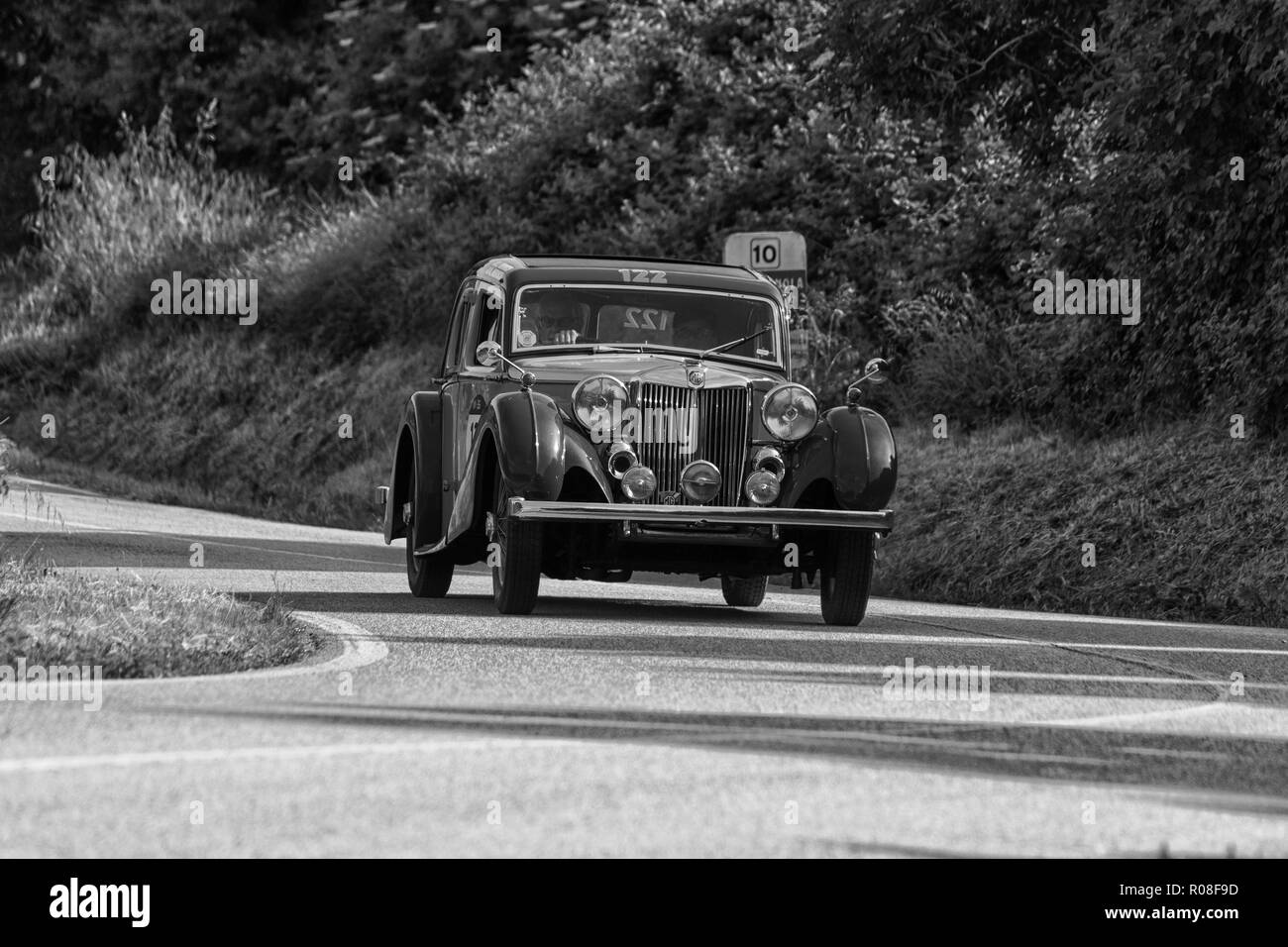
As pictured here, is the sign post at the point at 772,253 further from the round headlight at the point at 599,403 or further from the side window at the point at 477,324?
the round headlight at the point at 599,403

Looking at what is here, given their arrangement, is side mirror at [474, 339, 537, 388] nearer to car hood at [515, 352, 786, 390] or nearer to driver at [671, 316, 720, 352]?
car hood at [515, 352, 786, 390]

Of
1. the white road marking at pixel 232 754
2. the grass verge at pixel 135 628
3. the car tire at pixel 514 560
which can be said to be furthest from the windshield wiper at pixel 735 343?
the white road marking at pixel 232 754

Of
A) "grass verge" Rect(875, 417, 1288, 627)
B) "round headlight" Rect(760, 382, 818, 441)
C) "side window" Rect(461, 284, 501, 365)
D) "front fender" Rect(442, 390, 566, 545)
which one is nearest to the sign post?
"grass verge" Rect(875, 417, 1288, 627)

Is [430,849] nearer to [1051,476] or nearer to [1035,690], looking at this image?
[1035,690]

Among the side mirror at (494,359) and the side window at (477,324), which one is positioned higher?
the side window at (477,324)

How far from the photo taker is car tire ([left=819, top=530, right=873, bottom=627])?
13500 mm

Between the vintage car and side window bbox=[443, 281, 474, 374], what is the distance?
2.11 feet

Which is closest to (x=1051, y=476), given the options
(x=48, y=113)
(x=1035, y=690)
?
(x=1035, y=690)

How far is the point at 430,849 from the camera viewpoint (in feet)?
19.6

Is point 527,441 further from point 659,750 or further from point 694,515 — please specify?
point 659,750

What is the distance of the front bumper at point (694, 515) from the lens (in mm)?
12617

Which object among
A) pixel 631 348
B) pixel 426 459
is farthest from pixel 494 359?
pixel 426 459

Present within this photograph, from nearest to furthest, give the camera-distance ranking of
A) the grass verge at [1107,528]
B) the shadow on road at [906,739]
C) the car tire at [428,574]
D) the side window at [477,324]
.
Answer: the shadow on road at [906,739]
the side window at [477,324]
the car tire at [428,574]
the grass verge at [1107,528]

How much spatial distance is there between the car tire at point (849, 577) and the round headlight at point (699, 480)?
0.92m
